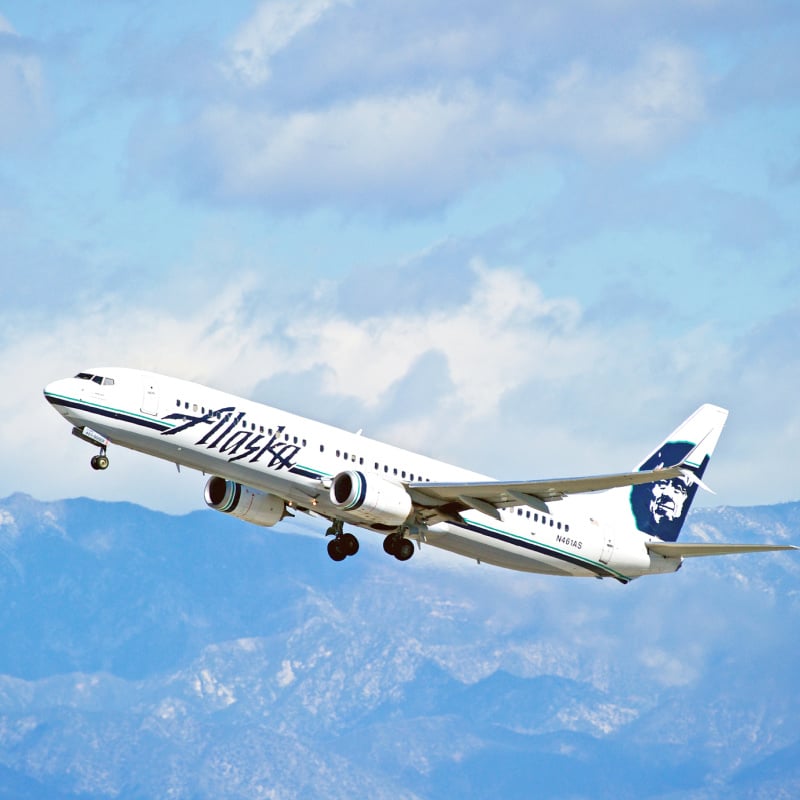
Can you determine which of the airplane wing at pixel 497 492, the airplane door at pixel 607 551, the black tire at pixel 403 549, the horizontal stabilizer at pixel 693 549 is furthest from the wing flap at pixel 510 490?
the airplane door at pixel 607 551

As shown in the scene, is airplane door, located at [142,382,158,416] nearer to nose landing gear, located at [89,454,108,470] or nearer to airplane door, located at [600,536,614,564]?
nose landing gear, located at [89,454,108,470]

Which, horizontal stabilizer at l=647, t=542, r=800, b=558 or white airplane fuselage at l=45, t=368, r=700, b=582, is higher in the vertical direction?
horizontal stabilizer at l=647, t=542, r=800, b=558

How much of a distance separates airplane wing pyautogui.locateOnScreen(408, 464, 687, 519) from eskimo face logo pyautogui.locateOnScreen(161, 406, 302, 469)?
5.36 m

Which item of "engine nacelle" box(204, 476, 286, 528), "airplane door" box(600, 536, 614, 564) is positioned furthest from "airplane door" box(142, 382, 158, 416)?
"airplane door" box(600, 536, 614, 564)

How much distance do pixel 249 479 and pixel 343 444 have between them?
3.99 meters

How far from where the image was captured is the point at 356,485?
200 ft

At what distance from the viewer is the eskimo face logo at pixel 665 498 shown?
73.8 metres

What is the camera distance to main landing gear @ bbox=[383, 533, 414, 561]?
64062 mm

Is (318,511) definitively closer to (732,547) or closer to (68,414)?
(68,414)

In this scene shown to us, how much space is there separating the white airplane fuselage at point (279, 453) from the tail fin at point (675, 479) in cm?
696

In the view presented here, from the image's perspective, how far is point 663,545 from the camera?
233 ft

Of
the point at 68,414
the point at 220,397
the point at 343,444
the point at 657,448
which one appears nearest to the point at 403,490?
the point at 343,444

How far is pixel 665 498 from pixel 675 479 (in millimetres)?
1093

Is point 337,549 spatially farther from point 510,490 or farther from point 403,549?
point 510,490
